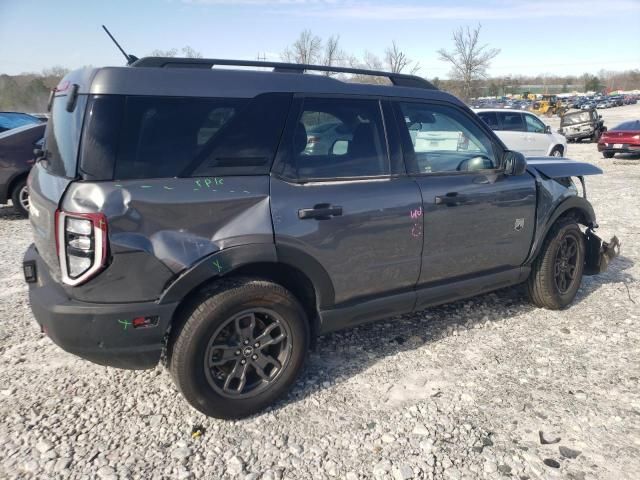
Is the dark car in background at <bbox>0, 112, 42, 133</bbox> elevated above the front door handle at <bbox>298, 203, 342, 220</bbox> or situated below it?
above

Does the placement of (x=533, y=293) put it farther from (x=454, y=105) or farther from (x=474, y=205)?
(x=454, y=105)

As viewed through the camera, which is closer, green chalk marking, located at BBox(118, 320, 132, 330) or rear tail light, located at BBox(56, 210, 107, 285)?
rear tail light, located at BBox(56, 210, 107, 285)

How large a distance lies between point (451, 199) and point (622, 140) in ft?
54.9

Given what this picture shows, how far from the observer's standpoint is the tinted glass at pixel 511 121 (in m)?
13.9

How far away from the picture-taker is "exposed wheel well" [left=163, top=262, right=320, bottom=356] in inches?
102

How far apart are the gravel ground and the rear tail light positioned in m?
0.93

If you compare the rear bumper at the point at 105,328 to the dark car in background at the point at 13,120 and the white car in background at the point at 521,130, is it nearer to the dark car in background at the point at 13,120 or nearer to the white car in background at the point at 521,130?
the dark car in background at the point at 13,120

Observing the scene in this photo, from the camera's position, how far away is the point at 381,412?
2.87 m

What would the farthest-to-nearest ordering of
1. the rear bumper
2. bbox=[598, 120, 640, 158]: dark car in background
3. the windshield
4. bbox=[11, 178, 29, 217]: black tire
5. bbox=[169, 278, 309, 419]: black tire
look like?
the windshield → bbox=[598, 120, 640, 158]: dark car in background → bbox=[11, 178, 29, 217]: black tire → bbox=[169, 278, 309, 419]: black tire → the rear bumper

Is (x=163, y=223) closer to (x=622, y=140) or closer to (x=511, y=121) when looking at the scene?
(x=511, y=121)

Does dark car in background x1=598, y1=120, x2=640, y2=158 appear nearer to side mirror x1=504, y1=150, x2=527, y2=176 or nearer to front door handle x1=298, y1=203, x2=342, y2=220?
side mirror x1=504, y1=150, x2=527, y2=176

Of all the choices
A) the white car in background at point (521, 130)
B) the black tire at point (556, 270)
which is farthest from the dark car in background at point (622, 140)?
the black tire at point (556, 270)

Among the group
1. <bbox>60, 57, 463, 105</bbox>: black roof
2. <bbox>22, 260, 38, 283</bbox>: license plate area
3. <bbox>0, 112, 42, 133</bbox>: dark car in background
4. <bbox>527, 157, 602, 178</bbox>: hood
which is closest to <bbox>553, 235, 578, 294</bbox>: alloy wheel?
<bbox>527, 157, 602, 178</bbox>: hood

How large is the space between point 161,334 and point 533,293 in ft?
10.5
